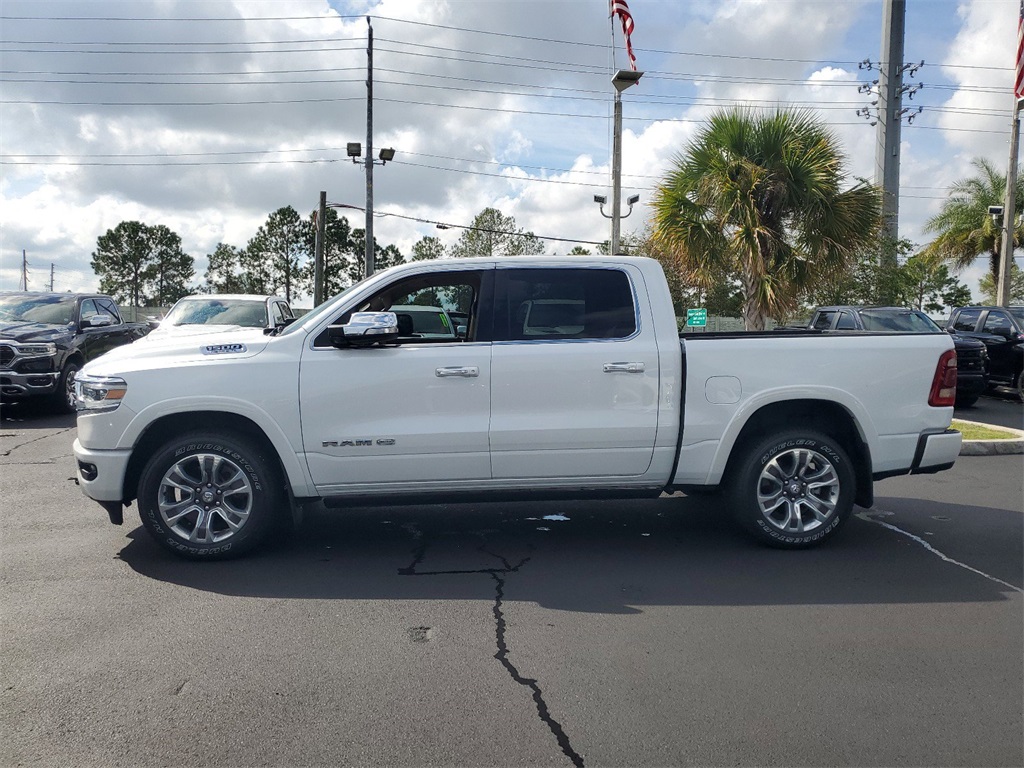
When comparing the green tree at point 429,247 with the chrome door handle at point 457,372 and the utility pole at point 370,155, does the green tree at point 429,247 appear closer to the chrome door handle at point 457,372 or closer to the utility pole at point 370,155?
the utility pole at point 370,155

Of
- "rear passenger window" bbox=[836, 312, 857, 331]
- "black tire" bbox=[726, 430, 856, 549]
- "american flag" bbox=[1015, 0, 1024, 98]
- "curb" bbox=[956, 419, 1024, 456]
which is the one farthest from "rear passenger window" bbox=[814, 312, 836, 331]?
"black tire" bbox=[726, 430, 856, 549]

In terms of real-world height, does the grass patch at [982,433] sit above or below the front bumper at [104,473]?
below

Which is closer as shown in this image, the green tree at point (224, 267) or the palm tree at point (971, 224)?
the palm tree at point (971, 224)

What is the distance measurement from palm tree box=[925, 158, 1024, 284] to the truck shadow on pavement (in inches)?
1322

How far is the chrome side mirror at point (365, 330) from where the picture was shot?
500 centimetres

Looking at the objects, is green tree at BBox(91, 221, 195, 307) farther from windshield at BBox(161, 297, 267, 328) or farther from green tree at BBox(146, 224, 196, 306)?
windshield at BBox(161, 297, 267, 328)

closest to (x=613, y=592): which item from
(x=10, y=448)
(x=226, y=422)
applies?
(x=226, y=422)

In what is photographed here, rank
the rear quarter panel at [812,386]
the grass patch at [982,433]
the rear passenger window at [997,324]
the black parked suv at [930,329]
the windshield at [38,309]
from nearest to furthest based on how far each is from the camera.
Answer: the rear quarter panel at [812,386] → the grass patch at [982,433] → the windshield at [38,309] → the black parked suv at [930,329] → the rear passenger window at [997,324]

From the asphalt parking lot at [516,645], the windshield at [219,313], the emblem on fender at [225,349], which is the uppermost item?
the windshield at [219,313]

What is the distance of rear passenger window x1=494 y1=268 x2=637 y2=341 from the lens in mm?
5371

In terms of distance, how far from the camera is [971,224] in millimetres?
34781

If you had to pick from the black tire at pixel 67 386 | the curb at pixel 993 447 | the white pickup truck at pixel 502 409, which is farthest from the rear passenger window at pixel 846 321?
the black tire at pixel 67 386

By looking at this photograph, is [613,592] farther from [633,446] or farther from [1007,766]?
[1007,766]

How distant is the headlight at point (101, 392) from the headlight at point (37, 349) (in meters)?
7.71
